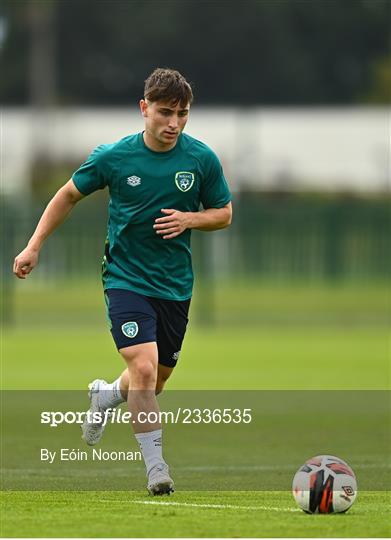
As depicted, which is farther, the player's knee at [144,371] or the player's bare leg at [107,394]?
the player's bare leg at [107,394]

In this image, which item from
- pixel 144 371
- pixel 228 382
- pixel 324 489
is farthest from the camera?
pixel 228 382

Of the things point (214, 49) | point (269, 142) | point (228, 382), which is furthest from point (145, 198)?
point (214, 49)

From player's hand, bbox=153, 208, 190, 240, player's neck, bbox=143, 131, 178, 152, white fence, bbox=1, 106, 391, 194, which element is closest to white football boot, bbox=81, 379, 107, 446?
player's hand, bbox=153, 208, 190, 240

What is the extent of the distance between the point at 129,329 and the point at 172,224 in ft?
2.24

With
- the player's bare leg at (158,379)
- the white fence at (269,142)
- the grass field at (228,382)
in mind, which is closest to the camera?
the grass field at (228,382)

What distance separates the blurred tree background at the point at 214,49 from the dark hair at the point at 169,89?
6298 centimetres

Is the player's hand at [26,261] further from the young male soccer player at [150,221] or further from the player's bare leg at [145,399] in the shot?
the player's bare leg at [145,399]

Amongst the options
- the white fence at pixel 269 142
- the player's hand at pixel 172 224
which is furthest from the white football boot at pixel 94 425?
the white fence at pixel 269 142

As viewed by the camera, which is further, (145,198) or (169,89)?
(145,198)

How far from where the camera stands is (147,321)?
380 inches

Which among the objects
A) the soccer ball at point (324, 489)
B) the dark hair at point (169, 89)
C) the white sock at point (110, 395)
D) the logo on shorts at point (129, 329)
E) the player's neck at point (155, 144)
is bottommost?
the soccer ball at point (324, 489)

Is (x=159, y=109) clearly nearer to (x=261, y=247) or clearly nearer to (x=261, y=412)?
(x=261, y=412)

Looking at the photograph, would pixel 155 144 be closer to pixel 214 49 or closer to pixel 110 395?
pixel 110 395

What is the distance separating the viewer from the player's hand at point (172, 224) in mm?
9547
